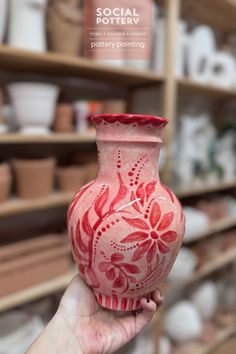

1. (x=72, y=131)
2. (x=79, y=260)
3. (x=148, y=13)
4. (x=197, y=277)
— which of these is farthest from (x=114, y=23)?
(x=197, y=277)

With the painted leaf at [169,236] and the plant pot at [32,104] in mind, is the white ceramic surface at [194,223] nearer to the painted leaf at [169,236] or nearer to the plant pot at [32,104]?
the plant pot at [32,104]

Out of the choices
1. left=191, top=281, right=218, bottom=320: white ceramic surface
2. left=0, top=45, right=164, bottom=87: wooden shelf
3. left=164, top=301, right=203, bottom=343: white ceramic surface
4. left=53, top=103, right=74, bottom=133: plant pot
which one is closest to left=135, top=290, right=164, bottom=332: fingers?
left=0, top=45, right=164, bottom=87: wooden shelf

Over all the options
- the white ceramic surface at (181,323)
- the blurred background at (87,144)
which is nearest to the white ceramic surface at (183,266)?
the blurred background at (87,144)

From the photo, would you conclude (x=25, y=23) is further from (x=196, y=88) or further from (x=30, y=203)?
(x=196, y=88)

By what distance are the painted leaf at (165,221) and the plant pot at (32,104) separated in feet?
1.93

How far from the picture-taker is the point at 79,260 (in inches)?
17.1

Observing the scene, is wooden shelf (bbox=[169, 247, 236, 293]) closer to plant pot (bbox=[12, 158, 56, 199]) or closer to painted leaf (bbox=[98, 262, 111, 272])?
plant pot (bbox=[12, 158, 56, 199])

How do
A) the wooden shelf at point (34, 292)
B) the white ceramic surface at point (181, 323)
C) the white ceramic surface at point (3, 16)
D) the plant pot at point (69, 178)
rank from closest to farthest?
the white ceramic surface at point (3, 16) → the wooden shelf at point (34, 292) → the plant pot at point (69, 178) → the white ceramic surface at point (181, 323)

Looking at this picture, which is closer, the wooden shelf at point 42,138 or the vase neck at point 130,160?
the vase neck at point 130,160

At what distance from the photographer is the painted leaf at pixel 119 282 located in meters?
0.41

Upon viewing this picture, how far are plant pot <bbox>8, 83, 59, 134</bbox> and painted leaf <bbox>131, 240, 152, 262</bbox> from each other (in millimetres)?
597

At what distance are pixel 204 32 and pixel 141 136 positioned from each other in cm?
92

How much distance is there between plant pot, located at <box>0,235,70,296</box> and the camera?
0.92 m

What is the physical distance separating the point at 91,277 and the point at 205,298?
1.24m
